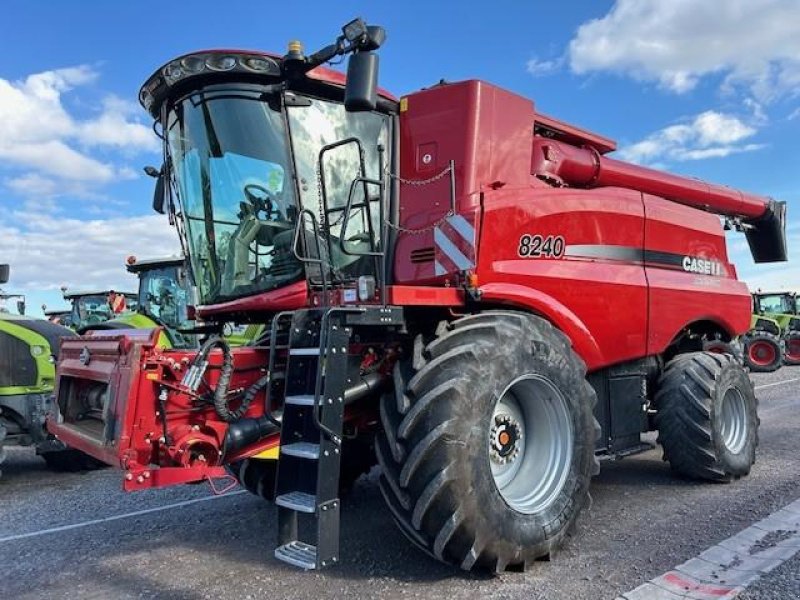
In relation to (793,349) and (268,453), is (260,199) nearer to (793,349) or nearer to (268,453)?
(268,453)

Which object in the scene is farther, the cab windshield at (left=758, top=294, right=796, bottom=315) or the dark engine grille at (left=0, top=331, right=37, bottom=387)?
the cab windshield at (left=758, top=294, right=796, bottom=315)

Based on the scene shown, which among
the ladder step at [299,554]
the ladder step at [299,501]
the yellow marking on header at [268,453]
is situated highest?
the yellow marking on header at [268,453]

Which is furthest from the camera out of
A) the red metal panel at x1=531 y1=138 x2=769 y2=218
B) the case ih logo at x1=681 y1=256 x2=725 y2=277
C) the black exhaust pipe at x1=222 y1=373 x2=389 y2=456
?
the case ih logo at x1=681 y1=256 x2=725 y2=277

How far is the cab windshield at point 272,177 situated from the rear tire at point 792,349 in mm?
19295

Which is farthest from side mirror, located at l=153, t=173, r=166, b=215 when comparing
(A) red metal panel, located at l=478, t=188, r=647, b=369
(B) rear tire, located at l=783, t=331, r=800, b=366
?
(B) rear tire, located at l=783, t=331, r=800, b=366

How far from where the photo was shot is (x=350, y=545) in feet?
14.0

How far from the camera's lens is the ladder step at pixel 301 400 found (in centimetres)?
345

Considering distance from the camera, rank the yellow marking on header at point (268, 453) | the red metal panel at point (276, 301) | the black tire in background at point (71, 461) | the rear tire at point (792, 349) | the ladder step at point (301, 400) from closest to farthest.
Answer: the ladder step at point (301, 400), the yellow marking on header at point (268, 453), the red metal panel at point (276, 301), the black tire in background at point (71, 461), the rear tire at point (792, 349)

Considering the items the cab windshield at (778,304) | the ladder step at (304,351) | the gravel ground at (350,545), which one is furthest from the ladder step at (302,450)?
the cab windshield at (778,304)

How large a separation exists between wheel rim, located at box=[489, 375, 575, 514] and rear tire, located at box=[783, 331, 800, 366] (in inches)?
737

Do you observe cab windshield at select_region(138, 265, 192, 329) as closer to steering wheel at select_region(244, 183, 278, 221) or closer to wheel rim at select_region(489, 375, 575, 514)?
steering wheel at select_region(244, 183, 278, 221)

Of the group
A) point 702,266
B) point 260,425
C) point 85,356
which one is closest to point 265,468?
point 260,425

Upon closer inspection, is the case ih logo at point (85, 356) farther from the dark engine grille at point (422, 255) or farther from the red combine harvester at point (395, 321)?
the dark engine grille at point (422, 255)

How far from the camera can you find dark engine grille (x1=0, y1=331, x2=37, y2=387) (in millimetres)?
6938
